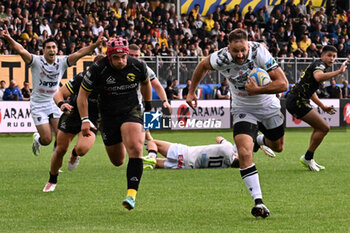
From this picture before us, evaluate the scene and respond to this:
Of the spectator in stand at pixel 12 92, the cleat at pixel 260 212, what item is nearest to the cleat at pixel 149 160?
the cleat at pixel 260 212

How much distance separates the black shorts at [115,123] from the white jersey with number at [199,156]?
3854 mm

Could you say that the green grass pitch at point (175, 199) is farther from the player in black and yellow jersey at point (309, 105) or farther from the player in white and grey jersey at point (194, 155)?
the player in black and yellow jersey at point (309, 105)

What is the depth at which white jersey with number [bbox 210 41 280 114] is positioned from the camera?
8789mm

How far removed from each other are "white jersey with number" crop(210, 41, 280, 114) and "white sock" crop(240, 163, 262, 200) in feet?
3.56

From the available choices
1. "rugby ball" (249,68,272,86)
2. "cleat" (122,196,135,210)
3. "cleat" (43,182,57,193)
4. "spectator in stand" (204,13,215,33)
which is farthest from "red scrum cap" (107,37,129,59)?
"spectator in stand" (204,13,215,33)

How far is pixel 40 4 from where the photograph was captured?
1156 inches

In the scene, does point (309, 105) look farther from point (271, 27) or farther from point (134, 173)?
point (271, 27)

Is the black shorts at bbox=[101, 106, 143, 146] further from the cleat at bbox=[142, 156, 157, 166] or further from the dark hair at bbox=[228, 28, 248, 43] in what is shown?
the cleat at bbox=[142, 156, 157, 166]

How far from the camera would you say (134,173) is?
28.8ft

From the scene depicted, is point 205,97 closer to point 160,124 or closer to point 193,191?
point 160,124

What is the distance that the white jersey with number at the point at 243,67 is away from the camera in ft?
A: 28.8

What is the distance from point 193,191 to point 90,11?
21.4 metres

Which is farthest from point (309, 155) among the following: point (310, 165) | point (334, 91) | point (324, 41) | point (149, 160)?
point (324, 41)

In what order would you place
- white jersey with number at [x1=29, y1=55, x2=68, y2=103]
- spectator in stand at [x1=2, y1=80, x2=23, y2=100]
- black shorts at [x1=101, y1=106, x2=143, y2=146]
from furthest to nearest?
1. spectator in stand at [x1=2, y1=80, x2=23, y2=100]
2. white jersey with number at [x1=29, y1=55, x2=68, y2=103]
3. black shorts at [x1=101, y1=106, x2=143, y2=146]
